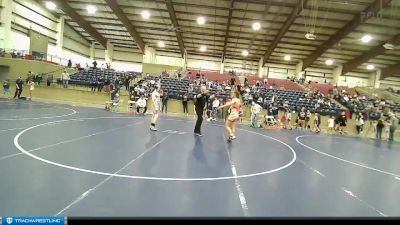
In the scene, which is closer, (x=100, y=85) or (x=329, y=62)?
(x=100, y=85)

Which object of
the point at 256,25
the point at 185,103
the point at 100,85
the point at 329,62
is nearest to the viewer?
the point at 185,103

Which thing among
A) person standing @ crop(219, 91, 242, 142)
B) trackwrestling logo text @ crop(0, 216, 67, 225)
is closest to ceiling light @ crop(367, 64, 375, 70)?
person standing @ crop(219, 91, 242, 142)

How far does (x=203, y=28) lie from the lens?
36.4 m

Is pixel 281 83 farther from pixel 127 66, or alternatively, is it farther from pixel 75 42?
pixel 75 42

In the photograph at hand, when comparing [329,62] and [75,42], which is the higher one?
[329,62]

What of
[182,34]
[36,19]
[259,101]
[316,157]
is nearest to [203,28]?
[182,34]

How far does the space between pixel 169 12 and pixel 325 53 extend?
20490mm

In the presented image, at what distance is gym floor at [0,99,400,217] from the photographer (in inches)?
160

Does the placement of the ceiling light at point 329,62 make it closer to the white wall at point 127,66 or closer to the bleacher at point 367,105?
the bleacher at point 367,105

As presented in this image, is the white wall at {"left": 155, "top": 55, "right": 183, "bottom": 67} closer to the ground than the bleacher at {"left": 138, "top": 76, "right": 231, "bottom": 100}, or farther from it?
farther from it

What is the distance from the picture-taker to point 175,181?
5.39 meters

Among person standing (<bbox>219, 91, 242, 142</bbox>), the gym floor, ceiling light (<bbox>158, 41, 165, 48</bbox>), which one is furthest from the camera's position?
ceiling light (<bbox>158, 41, 165, 48</bbox>)

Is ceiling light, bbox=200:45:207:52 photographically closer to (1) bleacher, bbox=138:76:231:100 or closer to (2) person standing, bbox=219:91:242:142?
(1) bleacher, bbox=138:76:231:100

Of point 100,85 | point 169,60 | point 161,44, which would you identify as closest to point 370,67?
point 169,60
